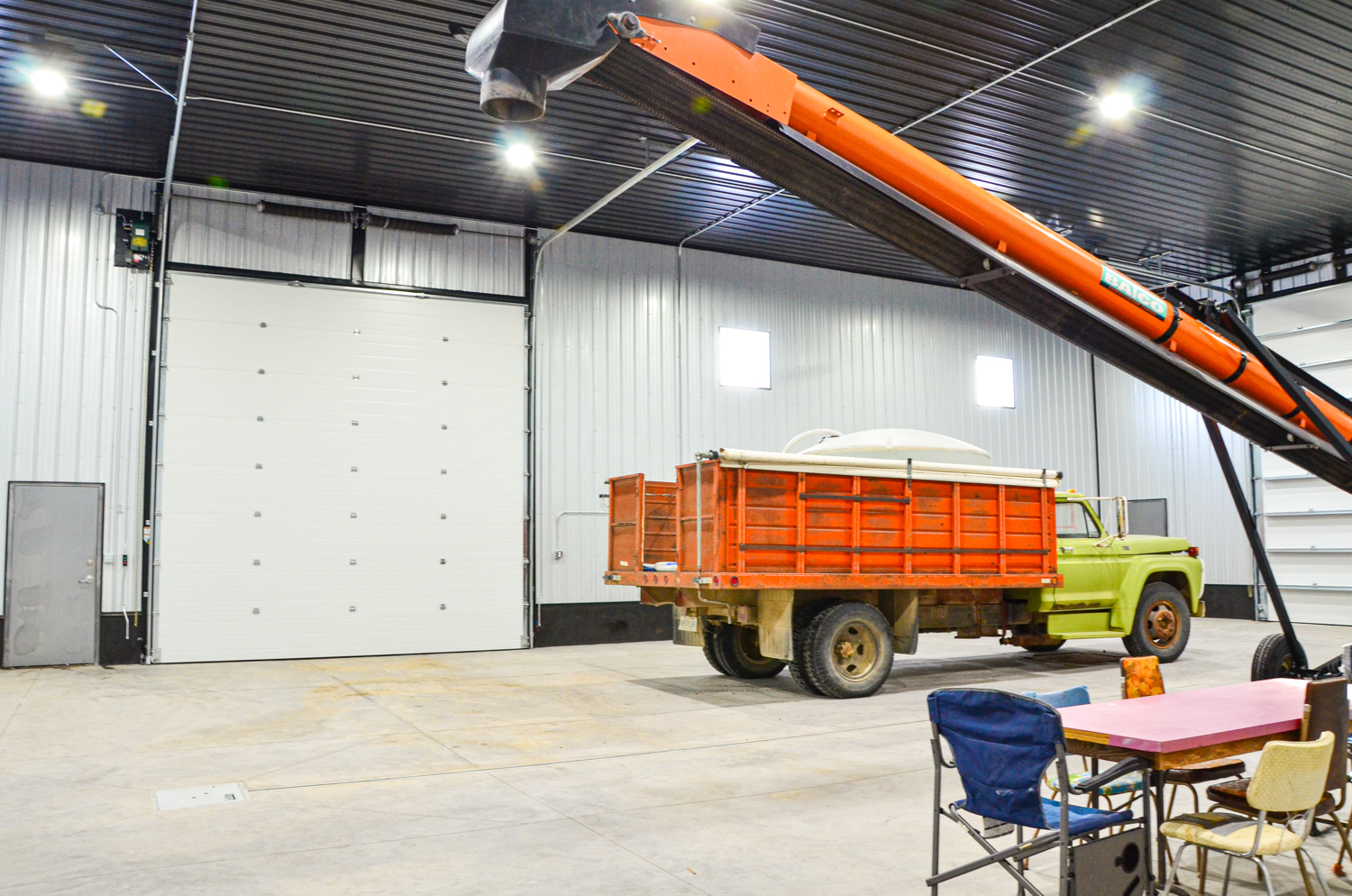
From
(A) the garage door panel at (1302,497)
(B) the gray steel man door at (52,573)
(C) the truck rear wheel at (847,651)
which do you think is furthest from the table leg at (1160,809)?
(A) the garage door panel at (1302,497)

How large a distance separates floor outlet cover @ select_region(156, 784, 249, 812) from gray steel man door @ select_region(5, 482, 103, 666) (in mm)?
8003

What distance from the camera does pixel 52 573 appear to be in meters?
12.9

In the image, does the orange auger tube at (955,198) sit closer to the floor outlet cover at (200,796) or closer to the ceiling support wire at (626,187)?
the floor outlet cover at (200,796)

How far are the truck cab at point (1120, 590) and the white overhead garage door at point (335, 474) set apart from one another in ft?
26.6

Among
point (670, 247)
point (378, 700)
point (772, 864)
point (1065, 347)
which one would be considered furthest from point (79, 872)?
point (1065, 347)

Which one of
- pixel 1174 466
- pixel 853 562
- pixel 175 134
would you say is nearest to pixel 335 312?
pixel 175 134

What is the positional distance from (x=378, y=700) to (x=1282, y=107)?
43.0ft

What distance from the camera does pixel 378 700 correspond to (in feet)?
33.6

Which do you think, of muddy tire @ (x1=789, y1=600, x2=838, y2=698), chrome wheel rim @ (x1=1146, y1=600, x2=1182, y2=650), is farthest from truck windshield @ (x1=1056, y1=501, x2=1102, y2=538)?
muddy tire @ (x1=789, y1=600, x2=838, y2=698)

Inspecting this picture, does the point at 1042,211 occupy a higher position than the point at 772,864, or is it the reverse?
the point at 1042,211

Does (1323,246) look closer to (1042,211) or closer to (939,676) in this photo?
(1042,211)

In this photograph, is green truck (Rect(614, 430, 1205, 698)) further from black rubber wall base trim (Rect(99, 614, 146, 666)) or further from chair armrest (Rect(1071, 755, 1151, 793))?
black rubber wall base trim (Rect(99, 614, 146, 666))

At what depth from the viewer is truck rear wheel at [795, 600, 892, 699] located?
33.1 feet

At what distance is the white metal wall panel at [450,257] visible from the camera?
1545 cm
